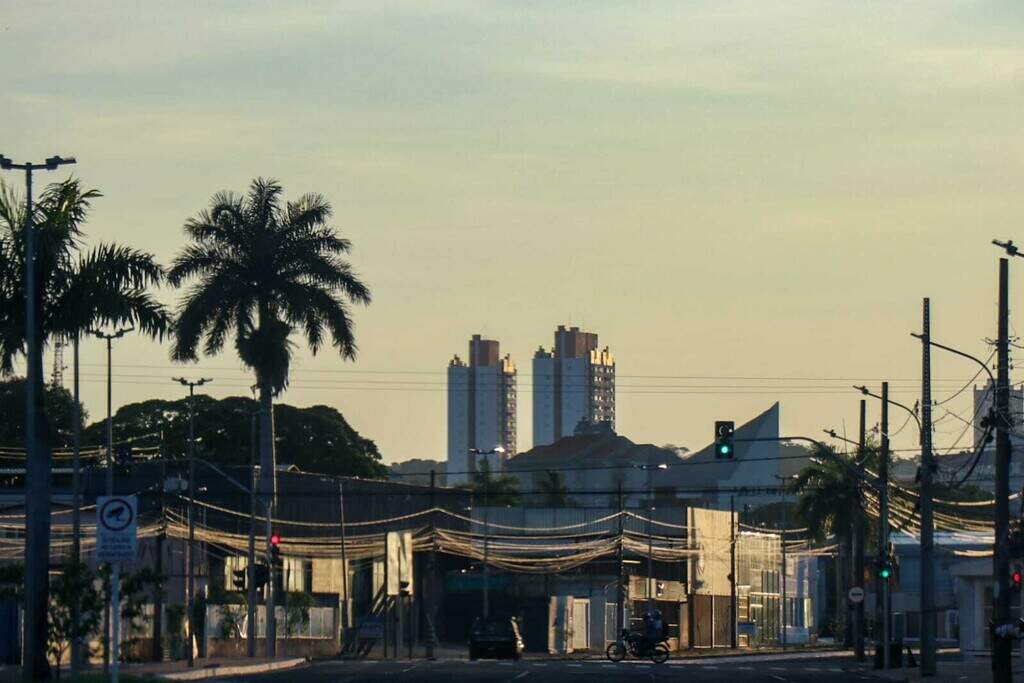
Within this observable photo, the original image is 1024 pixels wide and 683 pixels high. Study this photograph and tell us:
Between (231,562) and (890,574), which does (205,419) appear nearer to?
(231,562)

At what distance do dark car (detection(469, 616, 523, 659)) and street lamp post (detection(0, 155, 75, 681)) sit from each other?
113ft

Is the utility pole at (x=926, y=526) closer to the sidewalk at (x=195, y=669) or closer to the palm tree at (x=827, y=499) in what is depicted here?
the sidewalk at (x=195, y=669)

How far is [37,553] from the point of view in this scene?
36.3 m

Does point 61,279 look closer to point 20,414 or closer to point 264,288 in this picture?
point 264,288

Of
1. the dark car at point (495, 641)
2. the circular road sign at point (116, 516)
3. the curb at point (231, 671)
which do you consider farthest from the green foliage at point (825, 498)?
the circular road sign at point (116, 516)

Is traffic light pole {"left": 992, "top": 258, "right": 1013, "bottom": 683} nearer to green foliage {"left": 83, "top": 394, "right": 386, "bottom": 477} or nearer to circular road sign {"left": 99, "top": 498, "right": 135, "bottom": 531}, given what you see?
circular road sign {"left": 99, "top": 498, "right": 135, "bottom": 531}

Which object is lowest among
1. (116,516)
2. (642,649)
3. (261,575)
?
(642,649)

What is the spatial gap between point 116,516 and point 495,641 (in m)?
42.0

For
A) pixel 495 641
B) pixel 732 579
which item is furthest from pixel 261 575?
pixel 732 579

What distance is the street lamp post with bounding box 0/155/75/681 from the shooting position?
118 ft

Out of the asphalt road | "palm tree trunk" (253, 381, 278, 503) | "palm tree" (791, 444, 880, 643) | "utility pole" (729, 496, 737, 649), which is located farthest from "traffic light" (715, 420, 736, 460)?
"utility pole" (729, 496, 737, 649)

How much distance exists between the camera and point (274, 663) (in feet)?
191

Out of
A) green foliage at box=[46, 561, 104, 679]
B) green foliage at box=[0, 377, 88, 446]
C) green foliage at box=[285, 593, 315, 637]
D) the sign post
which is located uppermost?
green foliage at box=[0, 377, 88, 446]

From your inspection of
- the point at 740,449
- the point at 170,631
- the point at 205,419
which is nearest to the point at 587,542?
the point at 205,419
